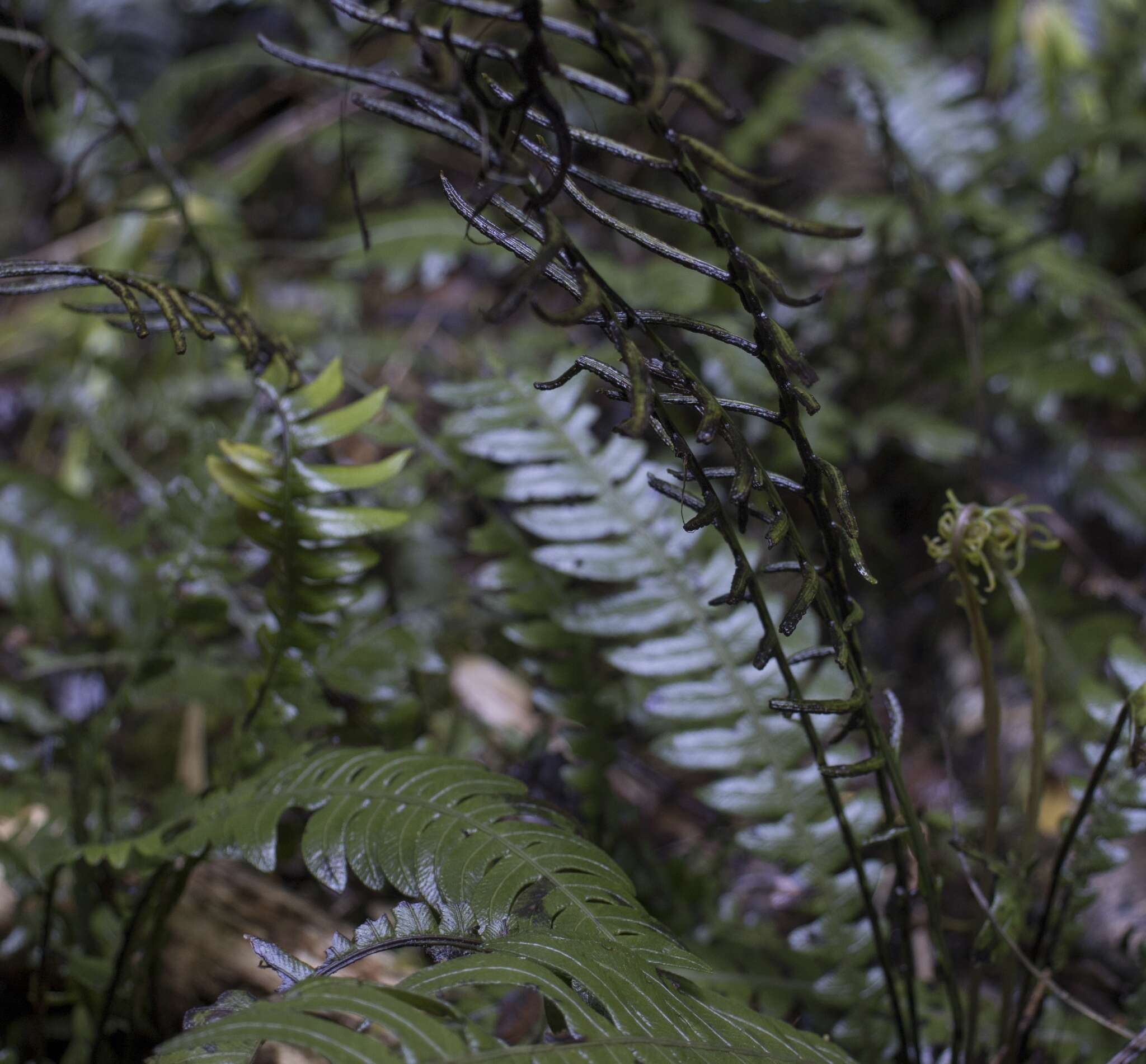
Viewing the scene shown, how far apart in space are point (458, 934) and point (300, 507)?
59cm

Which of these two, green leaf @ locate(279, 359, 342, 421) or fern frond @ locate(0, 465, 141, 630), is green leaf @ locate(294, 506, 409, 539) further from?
fern frond @ locate(0, 465, 141, 630)

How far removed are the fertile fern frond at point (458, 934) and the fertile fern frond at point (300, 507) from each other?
23 cm

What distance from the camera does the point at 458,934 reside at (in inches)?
30.6

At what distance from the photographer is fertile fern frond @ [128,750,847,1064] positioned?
590 millimetres

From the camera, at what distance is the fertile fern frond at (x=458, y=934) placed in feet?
1.94

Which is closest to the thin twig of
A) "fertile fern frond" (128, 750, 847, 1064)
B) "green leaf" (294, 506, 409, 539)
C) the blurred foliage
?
the blurred foliage

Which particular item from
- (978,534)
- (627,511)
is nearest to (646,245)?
(978,534)

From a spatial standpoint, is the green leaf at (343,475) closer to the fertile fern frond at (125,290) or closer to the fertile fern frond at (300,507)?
the fertile fern frond at (300,507)

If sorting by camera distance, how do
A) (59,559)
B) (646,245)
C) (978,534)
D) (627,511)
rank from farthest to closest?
(59,559) → (627,511) → (978,534) → (646,245)

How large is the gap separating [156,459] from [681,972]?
2148 millimetres

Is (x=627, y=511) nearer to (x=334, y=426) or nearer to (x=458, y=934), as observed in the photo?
(x=334, y=426)

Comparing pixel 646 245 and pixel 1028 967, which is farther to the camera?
pixel 1028 967

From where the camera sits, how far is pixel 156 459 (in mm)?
2414

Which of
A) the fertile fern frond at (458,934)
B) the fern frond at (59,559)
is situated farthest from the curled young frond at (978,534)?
the fern frond at (59,559)
